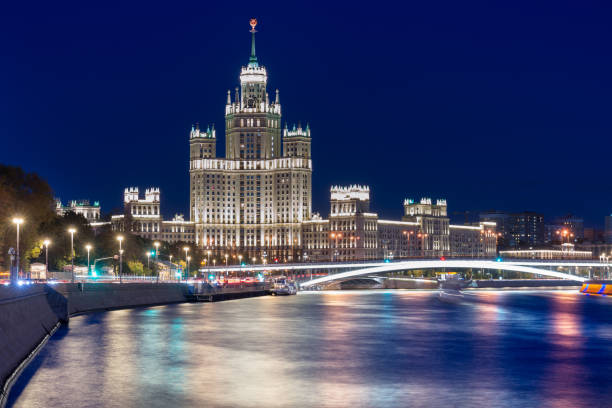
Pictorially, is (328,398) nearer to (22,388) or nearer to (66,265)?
(22,388)

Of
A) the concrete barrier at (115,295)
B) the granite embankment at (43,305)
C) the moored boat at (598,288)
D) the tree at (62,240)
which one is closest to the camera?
the granite embankment at (43,305)

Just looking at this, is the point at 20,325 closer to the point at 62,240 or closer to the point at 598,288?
the point at 62,240

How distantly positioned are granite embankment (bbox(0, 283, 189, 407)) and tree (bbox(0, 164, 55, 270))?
542 inches

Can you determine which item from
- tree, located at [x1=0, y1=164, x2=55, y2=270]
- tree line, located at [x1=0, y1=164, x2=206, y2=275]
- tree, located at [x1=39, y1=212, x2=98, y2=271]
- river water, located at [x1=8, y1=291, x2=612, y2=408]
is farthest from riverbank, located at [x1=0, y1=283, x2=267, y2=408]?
tree, located at [x1=39, y1=212, x2=98, y2=271]

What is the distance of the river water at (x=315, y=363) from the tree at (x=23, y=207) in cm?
2064

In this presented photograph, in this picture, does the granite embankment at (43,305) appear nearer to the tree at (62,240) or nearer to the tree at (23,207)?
the tree at (23,207)

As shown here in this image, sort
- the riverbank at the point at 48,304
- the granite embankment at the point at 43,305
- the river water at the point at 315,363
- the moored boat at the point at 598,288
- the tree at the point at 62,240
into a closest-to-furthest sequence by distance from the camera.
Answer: the river water at the point at 315,363 < the granite embankment at the point at 43,305 < the riverbank at the point at 48,304 < the tree at the point at 62,240 < the moored boat at the point at 598,288

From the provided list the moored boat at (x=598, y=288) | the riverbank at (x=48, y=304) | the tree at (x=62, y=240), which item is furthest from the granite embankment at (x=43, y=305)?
the moored boat at (x=598, y=288)

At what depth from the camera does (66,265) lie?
120500 millimetres

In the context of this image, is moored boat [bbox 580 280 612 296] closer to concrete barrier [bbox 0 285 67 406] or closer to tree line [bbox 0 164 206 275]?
tree line [bbox 0 164 206 275]

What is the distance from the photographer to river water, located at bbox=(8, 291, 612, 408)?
37.2m

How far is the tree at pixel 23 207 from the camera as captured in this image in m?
96.9

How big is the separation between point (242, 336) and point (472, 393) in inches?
1132

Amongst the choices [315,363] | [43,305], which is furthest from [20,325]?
[315,363]
